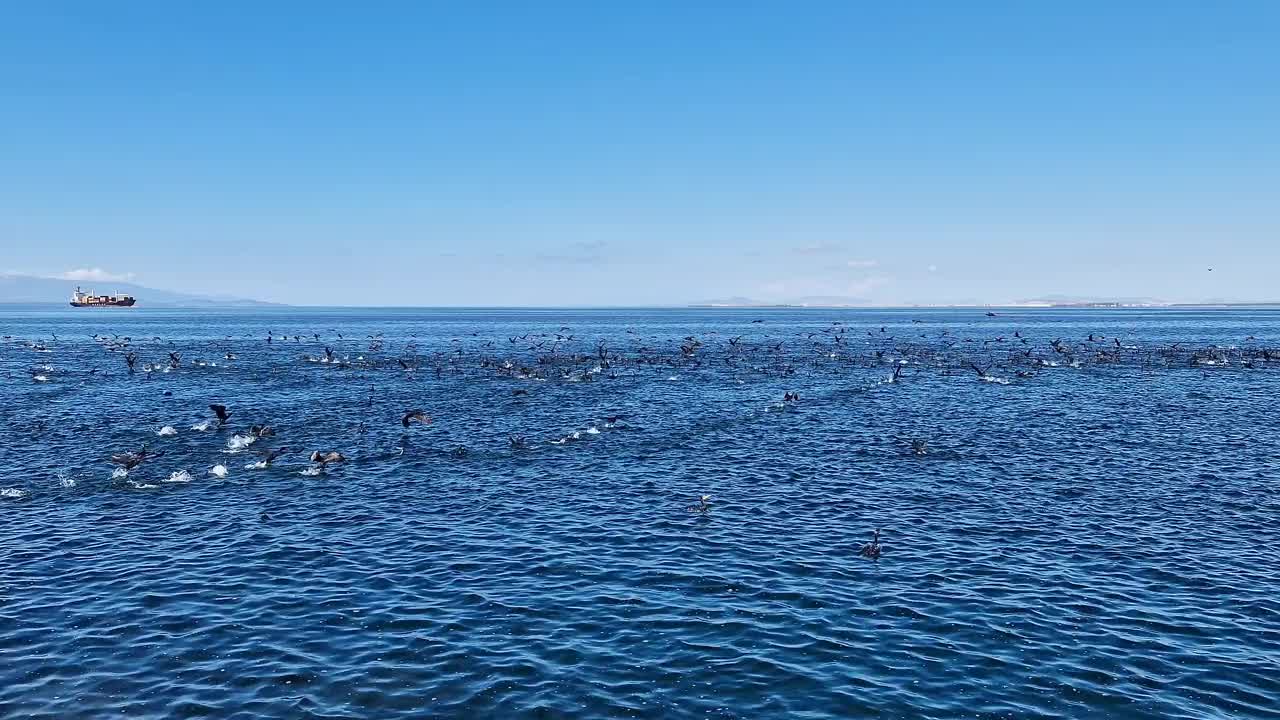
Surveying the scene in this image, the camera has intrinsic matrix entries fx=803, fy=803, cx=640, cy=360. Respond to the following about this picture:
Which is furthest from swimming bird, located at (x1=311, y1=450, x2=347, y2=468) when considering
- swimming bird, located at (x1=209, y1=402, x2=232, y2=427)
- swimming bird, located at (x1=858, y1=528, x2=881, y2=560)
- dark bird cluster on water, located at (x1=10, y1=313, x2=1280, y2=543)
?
swimming bird, located at (x1=858, y1=528, x2=881, y2=560)

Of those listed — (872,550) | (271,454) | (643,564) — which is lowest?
(643,564)

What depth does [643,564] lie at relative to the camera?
82.5 feet

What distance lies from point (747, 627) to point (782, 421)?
32.9 m

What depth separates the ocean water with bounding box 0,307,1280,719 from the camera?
17.4 m

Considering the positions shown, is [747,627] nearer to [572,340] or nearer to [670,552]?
[670,552]

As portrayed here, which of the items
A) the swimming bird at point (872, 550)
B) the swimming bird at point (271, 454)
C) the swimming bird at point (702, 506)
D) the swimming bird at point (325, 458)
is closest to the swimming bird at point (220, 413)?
the swimming bird at point (271, 454)

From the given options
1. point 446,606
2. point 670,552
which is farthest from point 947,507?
point 446,606

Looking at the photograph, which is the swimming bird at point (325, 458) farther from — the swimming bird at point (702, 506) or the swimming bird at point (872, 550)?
the swimming bird at point (872, 550)

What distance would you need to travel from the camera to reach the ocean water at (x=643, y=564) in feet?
57.0

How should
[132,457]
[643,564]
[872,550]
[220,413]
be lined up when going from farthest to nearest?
[220,413] < [132,457] < [872,550] < [643,564]

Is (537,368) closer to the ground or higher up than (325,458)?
higher up

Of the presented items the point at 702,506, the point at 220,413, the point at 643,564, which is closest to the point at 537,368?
the point at 220,413

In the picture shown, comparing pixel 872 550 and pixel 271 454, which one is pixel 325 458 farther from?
pixel 872 550

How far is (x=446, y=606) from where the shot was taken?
2167cm
